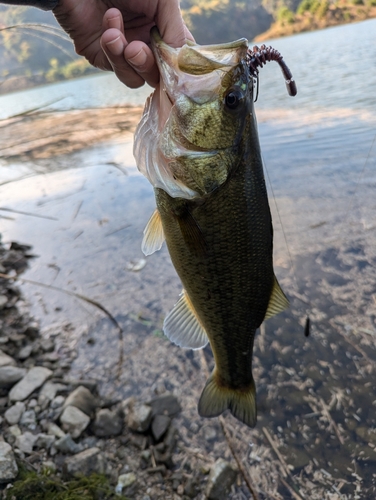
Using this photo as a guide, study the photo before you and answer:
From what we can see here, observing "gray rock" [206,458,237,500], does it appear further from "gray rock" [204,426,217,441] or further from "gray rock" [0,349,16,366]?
"gray rock" [0,349,16,366]

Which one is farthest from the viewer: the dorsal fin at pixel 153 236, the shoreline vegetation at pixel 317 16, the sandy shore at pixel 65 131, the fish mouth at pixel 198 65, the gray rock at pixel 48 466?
the shoreline vegetation at pixel 317 16

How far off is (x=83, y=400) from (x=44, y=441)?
407mm

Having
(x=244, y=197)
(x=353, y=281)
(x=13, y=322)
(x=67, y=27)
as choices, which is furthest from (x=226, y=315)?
(x=13, y=322)

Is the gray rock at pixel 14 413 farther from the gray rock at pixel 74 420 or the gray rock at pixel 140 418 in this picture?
the gray rock at pixel 140 418

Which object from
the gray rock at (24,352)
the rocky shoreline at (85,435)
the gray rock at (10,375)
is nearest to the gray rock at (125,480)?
the rocky shoreline at (85,435)

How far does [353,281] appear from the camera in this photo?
408 cm

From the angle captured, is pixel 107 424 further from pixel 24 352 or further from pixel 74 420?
pixel 24 352

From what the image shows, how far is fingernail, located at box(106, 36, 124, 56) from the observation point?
5.68 feet

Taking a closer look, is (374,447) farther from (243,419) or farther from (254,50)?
(254,50)

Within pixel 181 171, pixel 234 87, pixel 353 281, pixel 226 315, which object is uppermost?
pixel 234 87

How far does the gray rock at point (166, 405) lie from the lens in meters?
2.97

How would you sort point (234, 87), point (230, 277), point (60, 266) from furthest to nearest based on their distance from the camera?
point (60, 266)
point (230, 277)
point (234, 87)

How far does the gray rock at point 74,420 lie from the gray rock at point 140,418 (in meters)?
0.32

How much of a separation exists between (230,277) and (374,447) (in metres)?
1.75
